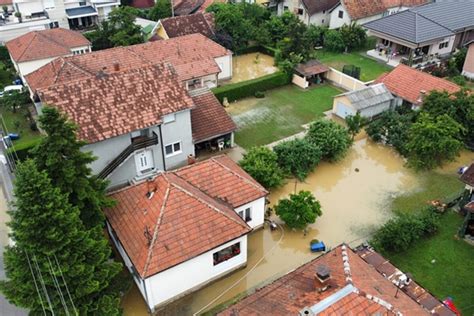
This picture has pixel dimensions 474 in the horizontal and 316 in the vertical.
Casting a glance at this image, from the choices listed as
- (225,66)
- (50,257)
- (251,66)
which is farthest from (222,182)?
(251,66)

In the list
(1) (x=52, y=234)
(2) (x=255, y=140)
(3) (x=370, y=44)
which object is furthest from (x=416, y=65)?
(1) (x=52, y=234)

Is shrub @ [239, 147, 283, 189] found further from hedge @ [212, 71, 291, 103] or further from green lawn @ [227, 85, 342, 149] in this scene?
hedge @ [212, 71, 291, 103]

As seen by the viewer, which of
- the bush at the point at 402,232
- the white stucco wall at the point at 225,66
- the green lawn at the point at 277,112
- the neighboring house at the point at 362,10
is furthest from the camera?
the neighboring house at the point at 362,10

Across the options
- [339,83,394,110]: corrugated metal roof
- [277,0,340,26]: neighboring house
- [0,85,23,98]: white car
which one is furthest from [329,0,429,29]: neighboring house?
[0,85,23,98]: white car

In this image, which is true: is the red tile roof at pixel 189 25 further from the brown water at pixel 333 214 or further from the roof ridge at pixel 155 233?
the roof ridge at pixel 155 233

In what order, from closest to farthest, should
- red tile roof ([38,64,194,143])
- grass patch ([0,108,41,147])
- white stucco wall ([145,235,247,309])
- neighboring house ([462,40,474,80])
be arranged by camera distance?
white stucco wall ([145,235,247,309])
red tile roof ([38,64,194,143])
grass patch ([0,108,41,147])
neighboring house ([462,40,474,80])

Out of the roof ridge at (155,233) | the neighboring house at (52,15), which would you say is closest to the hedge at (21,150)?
the roof ridge at (155,233)

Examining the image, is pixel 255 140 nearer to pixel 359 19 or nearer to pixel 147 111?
pixel 147 111
